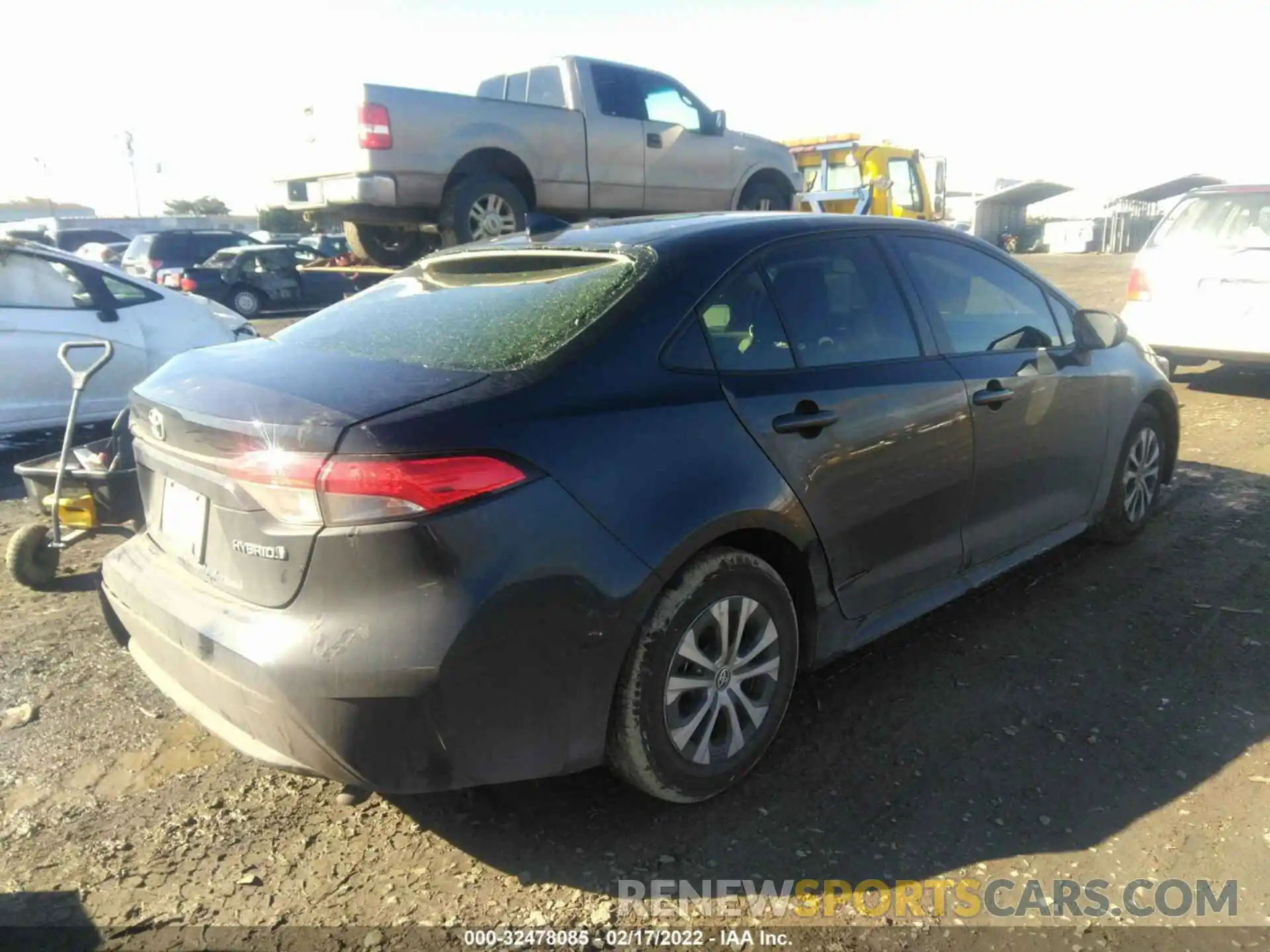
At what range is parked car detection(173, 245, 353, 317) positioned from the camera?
17.9m

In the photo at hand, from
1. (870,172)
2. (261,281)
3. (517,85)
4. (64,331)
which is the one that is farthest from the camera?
(261,281)

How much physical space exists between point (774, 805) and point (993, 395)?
1.81 m

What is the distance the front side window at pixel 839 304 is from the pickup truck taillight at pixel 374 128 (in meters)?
5.12

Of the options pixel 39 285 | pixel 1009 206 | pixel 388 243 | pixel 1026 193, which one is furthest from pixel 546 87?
pixel 1009 206

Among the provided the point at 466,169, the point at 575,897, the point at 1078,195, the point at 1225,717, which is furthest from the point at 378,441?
the point at 1078,195

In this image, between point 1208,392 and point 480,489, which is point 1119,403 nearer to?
point 480,489

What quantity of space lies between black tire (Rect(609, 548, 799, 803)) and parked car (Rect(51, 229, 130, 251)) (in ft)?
86.7

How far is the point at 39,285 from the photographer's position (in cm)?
696

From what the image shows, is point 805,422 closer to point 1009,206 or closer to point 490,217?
point 490,217

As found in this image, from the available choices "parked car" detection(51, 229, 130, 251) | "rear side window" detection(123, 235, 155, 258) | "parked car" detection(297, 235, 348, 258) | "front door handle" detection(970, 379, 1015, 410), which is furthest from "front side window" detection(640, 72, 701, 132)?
"parked car" detection(51, 229, 130, 251)

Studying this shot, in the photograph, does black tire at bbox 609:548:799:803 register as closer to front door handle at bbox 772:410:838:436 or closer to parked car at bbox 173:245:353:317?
front door handle at bbox 772:410:838:436

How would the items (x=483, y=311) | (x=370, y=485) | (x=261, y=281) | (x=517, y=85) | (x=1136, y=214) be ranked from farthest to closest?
(x=1136, y=214)
(x=261, y=281)
(x=517, y=85)
(x=483, y=311)
(x=370, y=485)

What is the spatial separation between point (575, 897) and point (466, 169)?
22.2 feet

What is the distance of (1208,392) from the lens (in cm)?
884
